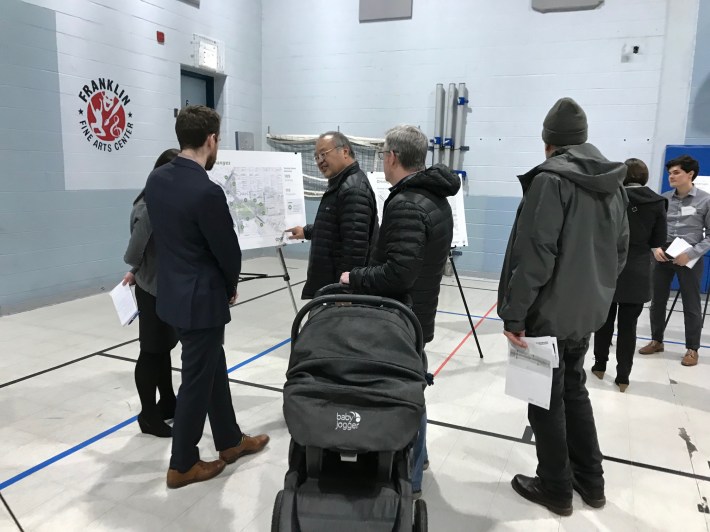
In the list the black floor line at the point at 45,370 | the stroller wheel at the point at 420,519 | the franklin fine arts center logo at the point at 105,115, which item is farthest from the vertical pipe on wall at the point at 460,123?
the stroller wheel at the point at 420,519

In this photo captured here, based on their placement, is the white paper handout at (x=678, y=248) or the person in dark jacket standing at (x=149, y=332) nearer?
the person in dark jacket standing at (x=149, y=332)

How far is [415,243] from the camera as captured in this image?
1903mm

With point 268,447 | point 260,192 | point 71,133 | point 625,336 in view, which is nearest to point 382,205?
point 260,192

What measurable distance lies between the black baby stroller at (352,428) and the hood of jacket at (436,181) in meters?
0.63

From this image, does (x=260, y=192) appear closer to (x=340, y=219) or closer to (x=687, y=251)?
(x=340, y=219)

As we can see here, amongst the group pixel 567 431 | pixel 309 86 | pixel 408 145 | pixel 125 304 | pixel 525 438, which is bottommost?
pixel 525 438

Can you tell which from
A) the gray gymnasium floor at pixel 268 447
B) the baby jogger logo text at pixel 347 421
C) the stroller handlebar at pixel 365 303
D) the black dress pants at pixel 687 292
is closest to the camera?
the baby jogger logo text at pixel 347 421

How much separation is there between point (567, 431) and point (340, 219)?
4.53 ft

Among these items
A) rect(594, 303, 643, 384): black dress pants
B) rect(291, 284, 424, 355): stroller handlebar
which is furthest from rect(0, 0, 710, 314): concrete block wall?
rect(291, 284, 424, 355): stroller handlebar

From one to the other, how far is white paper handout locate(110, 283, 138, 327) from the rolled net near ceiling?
16.3ft

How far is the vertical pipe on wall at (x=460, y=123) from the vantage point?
6.75m

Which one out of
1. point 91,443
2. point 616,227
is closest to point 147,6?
point 91,443

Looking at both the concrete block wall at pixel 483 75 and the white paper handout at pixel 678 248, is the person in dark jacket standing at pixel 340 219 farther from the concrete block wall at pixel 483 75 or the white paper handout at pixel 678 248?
the concrete block wall at pixel 483 75

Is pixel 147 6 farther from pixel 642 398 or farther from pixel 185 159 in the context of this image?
pixel 642 398
